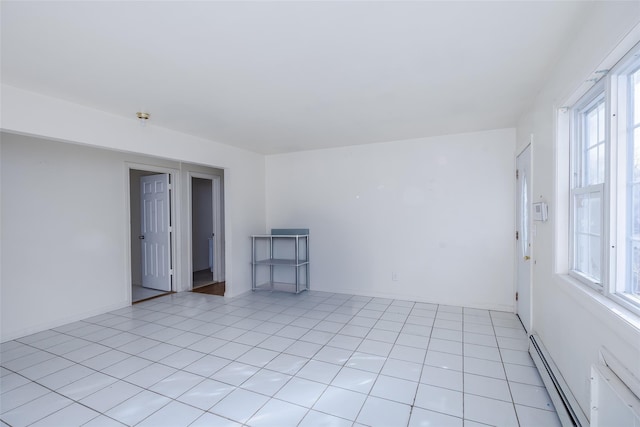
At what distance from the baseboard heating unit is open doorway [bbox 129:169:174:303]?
4960 mm

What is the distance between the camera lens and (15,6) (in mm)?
1472

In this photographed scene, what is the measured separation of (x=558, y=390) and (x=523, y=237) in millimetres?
1751

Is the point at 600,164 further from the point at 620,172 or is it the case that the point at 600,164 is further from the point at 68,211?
the point at 68,211

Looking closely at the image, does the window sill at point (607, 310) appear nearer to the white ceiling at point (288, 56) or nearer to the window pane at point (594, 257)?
the window pane at point (594, 257)

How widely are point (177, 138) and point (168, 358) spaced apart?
2507 millimetres

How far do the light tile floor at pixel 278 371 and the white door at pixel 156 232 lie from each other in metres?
1.31

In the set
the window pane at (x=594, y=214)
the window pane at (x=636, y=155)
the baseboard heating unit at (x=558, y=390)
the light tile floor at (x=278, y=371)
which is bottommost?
the light tile floor at (x=278, y=371)

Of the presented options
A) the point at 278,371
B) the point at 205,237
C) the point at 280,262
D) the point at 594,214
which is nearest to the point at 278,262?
the point at 280,262

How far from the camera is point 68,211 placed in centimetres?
359

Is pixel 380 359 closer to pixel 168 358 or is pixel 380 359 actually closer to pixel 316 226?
pixel 168 358

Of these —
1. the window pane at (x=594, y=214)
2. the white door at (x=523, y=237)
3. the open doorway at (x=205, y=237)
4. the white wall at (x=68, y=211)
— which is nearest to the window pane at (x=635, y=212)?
the window pane at (x=594, y=214)

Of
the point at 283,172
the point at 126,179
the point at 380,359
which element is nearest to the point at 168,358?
the point at 380,359

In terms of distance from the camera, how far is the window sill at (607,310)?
115 cm

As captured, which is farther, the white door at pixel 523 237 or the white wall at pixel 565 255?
the white door at pixel 523 237
